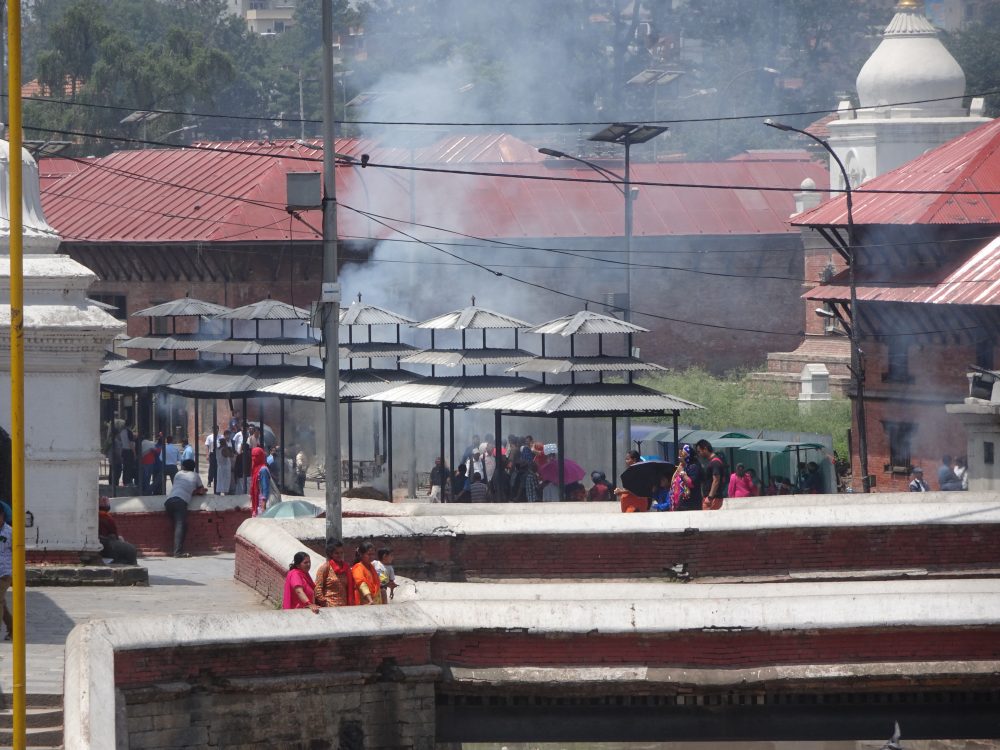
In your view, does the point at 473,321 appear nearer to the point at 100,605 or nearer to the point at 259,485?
the point at 259,485

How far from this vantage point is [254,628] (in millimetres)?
12273

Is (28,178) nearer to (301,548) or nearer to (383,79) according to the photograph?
(301,548)

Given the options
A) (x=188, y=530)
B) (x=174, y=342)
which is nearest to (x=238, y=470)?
(x=174, y=342)

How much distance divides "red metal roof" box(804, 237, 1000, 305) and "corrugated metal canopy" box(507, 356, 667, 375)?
844 cm

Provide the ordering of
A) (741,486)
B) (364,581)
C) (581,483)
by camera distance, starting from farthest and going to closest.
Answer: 1. (581,483)
2. (741,486)
3. (364,581)

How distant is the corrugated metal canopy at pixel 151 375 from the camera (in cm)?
3203

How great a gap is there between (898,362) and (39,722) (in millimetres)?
24805

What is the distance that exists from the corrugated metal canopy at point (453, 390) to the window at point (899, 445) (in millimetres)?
10185

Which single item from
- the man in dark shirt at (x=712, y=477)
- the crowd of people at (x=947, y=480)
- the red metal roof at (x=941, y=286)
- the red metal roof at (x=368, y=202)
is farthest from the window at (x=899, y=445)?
the red metal roof at (x=368, y=202)

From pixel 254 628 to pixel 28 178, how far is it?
689 centimetres

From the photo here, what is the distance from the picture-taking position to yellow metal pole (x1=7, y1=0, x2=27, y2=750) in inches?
386

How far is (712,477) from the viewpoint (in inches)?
756

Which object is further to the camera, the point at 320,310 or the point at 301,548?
the point at 320,310

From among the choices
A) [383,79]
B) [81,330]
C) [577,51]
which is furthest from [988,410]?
[577,51]
